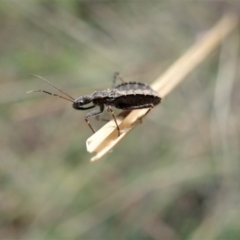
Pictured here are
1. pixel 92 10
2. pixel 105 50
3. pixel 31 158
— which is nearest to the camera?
pixel 31 158

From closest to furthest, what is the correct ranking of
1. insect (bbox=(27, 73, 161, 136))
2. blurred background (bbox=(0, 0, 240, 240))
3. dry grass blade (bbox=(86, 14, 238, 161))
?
dry grass blade (bbox=(86, 14, 238, 161)) → insect (bbox=(27, 73, 161, 136)) → blurred background (bbox=(0, 0, 240, 240))

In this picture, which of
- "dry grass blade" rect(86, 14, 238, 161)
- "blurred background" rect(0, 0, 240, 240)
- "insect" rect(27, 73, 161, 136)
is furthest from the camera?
"blurred background" rect(0, 0, 240, 240)

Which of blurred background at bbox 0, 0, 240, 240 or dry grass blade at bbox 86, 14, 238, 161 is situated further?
blurred background at bbox 0, 0, 240, 240

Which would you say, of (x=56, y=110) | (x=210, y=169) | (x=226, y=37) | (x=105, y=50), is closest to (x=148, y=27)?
(x=105, y=50)

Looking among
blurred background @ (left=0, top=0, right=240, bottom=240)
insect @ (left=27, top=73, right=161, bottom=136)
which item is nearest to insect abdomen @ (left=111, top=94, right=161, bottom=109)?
insect @ (left=27, top=73, right=161, bottom=136)

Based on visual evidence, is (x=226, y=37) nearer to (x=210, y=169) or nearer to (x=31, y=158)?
(x=210, y=169)

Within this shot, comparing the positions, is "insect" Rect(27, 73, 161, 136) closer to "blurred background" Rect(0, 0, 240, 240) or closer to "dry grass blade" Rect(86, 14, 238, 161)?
"dry grass blade" Rect(86, 14, 238, 161)

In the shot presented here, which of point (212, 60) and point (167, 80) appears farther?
point (212, 60)

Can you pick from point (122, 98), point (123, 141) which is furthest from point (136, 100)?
point (123, 141)

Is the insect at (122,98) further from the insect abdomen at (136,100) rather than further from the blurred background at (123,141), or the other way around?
the blurred background at (123,141)
